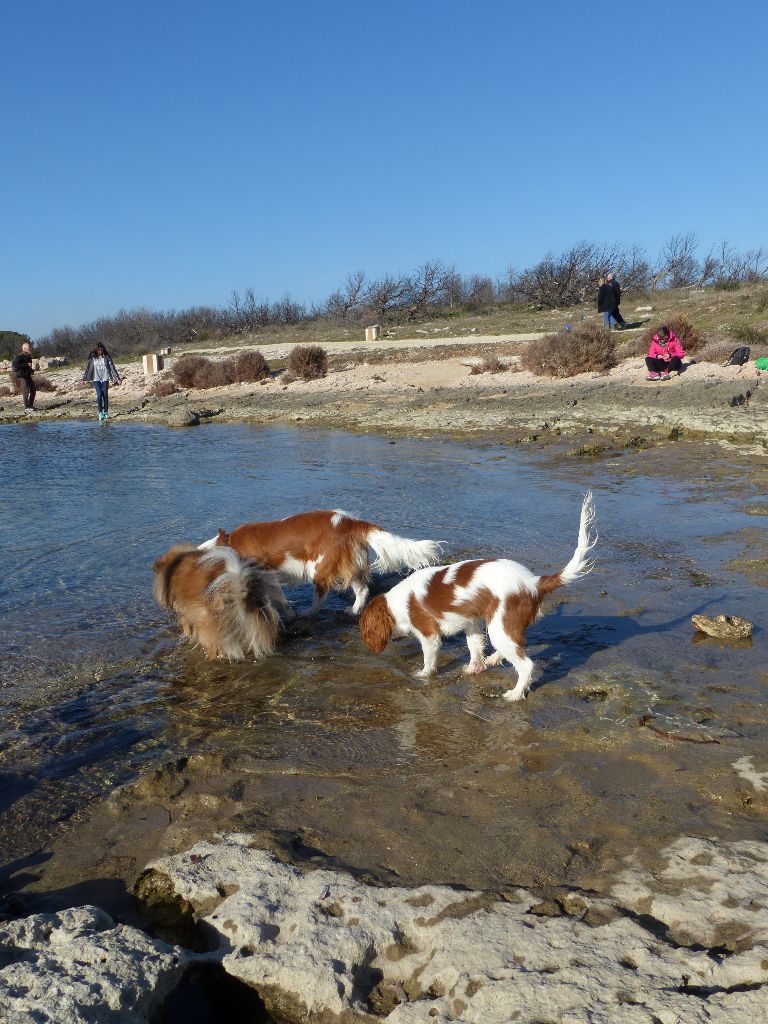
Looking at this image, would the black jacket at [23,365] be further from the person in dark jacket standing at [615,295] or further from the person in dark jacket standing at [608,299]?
the person in dark jacket standing at [615,295]

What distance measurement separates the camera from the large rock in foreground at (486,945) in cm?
236

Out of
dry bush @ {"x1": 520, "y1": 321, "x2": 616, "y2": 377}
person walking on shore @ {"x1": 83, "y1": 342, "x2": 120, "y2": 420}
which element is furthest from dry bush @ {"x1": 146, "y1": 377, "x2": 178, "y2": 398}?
dry bush @ {"x1": 520, "y1": 321, "x2": 616, "y2": 377}

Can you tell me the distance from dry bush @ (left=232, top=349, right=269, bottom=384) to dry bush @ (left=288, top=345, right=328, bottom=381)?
1.37 metres

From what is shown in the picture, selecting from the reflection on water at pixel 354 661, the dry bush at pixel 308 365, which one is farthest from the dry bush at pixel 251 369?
the reflection on water at pixel 354 661

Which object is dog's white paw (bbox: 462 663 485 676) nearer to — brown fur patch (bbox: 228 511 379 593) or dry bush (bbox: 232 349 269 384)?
brown fur patch (bbox: 228 511 379 593)

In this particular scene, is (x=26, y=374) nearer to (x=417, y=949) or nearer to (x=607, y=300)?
(x=607, y=300)

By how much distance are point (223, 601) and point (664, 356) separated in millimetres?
16005

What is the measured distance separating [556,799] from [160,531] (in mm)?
7458

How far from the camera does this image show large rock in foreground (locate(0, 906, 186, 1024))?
2264 mm

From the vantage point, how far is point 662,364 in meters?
19.2

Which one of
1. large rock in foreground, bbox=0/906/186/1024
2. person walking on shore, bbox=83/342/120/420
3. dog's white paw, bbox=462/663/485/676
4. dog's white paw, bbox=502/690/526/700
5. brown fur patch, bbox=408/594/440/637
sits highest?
person walking on shore, bbox=83/342/120/420

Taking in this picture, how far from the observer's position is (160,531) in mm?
10203

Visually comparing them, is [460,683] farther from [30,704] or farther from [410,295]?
[410,295]

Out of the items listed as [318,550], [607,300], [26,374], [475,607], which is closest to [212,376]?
[26,374]
